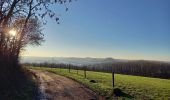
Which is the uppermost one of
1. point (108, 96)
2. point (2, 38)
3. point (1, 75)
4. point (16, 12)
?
point (16, 12)

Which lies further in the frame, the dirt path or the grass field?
the grass field

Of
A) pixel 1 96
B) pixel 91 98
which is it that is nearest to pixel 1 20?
pixel 1 96

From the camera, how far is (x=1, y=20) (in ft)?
66.4

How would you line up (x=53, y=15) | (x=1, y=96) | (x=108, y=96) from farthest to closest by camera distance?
1. (x=108, y=96)
2. (x=53, y=15)
3. (x=1, y=96)

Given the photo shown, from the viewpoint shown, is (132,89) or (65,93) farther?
(132,89)

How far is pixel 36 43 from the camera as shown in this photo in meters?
58.2

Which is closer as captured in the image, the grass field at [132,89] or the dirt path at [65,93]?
the dirt path at [65,93]

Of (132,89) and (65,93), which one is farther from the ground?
(65,93)

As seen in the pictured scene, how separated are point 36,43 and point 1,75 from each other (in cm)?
4108

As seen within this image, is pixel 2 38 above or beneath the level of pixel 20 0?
beneath

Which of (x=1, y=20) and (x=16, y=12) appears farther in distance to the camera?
(x=16, y=12)

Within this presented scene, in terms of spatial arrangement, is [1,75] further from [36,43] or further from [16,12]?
[36,43]

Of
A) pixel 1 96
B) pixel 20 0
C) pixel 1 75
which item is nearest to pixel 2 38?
pixel 20 0

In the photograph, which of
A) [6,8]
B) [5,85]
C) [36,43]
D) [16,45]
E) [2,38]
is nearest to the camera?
[5,85]
